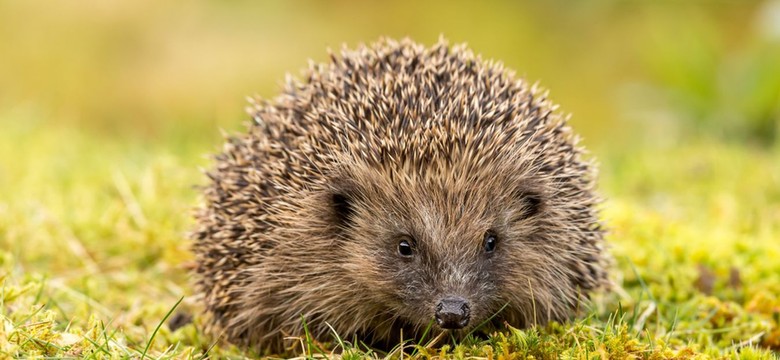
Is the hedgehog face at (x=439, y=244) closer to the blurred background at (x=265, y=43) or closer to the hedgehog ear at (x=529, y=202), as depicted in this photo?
the hedgehog ear at (x=529, y=202)

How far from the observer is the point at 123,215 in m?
6.39

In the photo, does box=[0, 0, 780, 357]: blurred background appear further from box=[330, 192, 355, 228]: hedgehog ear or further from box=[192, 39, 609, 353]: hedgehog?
box=[330, 192, 355, 228]: hedgehog ear

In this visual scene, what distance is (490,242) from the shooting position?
13.3 ft

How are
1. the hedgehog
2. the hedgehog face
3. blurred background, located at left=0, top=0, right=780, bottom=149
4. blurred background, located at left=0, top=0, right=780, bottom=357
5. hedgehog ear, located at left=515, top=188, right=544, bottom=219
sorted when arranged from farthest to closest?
blurred background, located at left=0, top=0, right=780, bottom=149
blurred background, located at left=0, top=0, right=780, bottom=357
hedgehog ear, located at left=515, top=188, right=544, bottom=219
the hedgehog
the hedgehog face

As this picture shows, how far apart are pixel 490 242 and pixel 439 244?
31cm

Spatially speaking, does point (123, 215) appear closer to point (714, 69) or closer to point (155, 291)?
point (155, 291)

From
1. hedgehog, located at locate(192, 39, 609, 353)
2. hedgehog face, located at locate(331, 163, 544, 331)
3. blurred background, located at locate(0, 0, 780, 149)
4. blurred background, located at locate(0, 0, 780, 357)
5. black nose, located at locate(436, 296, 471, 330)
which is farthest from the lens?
blurred background, located at locate(0, 0, 780, 149)

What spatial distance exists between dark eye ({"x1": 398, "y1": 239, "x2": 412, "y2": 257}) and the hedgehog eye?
32cm

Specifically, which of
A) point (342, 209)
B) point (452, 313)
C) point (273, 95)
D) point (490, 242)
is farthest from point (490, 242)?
point (273, 95)

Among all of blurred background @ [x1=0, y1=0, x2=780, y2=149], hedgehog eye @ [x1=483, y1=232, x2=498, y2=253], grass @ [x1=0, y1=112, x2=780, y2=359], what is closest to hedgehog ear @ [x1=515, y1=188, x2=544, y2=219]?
hedgehog eye @ [x1=483, y1=232, x2=498, y2=253]

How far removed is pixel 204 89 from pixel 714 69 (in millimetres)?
7560

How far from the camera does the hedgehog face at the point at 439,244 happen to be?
3791 millimetres

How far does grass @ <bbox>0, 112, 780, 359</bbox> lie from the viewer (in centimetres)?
381

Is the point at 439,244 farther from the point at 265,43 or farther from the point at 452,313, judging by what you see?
the point at 265,43
